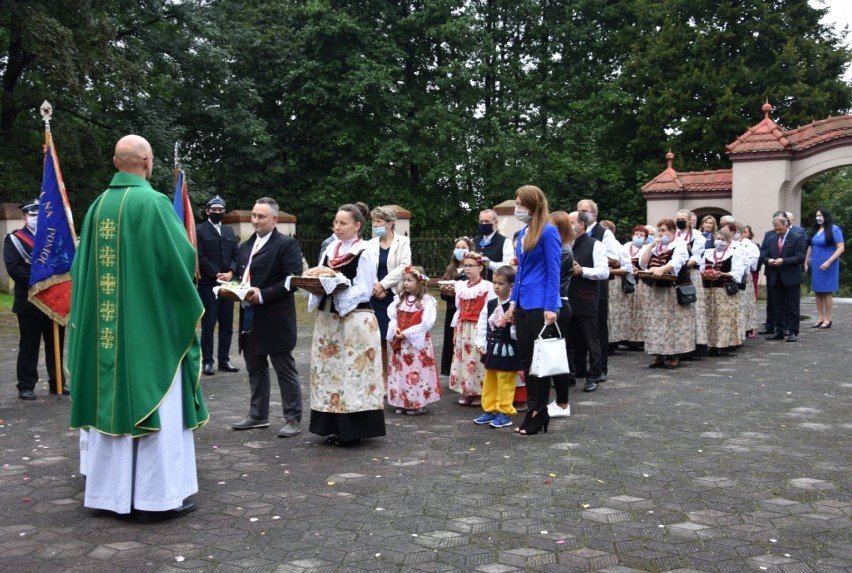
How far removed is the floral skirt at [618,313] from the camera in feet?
39.4

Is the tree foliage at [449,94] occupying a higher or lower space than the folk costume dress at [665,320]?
higher

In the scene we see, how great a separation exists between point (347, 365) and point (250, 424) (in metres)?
1.31

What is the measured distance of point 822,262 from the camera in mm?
14586

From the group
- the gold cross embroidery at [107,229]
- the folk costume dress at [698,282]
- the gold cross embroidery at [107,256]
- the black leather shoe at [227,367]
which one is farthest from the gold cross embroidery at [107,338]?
the folk costume dress at [698,282]

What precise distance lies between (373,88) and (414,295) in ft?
72.3

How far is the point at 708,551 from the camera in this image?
4.34 m

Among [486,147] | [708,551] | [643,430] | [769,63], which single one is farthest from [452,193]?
[708,551]

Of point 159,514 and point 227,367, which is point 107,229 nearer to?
point 159,514

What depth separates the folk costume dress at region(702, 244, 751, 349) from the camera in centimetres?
1155

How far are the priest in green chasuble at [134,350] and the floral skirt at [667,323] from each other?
22.4 feet

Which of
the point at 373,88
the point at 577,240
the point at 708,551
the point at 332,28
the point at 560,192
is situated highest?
the point at 332,28

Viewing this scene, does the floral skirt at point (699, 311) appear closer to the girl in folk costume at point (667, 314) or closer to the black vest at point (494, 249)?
the girl in folk costume at point (667, 314)

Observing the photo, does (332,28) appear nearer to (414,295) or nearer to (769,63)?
(769,63)

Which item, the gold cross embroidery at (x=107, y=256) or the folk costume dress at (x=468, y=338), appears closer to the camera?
the gold cross embroidery at (x=107, y=256)
